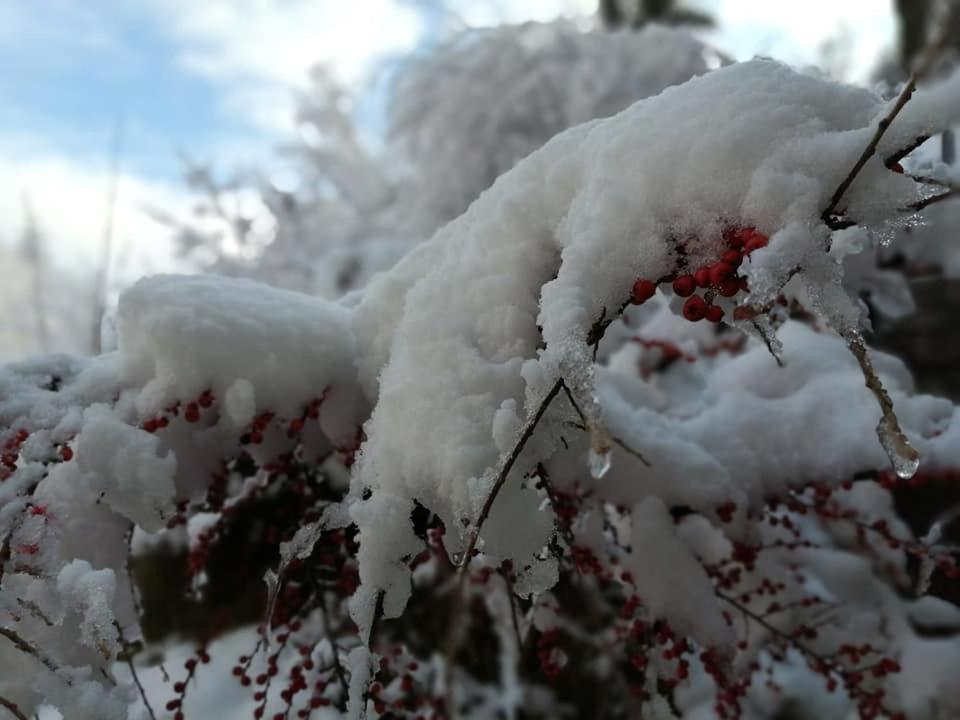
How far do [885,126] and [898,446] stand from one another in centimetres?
35

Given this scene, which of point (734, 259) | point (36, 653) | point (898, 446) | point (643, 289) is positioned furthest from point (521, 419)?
point (36, 653)

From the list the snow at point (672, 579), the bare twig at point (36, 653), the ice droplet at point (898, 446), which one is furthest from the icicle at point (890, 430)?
the bare twig at point (36, 653)

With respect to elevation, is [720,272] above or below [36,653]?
Result: above

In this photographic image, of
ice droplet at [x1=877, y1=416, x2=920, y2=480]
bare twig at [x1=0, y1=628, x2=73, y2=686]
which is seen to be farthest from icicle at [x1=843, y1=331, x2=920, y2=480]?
bare twig at [x1=0, y1=628, x2=73, y2=686]

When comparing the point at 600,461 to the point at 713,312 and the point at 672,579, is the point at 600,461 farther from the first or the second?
the point at 672,579

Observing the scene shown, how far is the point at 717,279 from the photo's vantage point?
33.5 inches

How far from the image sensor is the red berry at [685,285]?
89 cm

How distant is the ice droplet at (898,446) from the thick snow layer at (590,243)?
0.41 ft

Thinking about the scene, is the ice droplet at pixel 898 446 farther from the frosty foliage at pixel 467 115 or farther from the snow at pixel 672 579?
the frosty foliage at pixel 467 115

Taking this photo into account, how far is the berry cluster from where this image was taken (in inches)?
33.4

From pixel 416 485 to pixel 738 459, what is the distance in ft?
3.04

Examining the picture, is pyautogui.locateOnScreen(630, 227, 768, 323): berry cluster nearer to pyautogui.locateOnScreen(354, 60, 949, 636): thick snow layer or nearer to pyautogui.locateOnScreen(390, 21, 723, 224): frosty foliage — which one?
pyautogui.locateOnScreen(354, 60, 949, 636): thick snow layer

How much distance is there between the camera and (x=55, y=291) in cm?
1628

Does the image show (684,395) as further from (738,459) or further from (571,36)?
(571,36)
